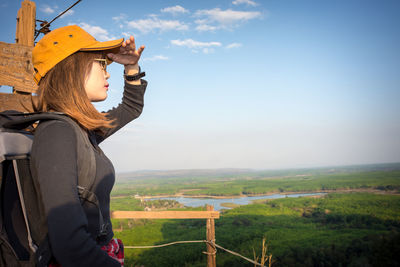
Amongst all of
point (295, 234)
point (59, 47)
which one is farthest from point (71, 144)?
point (295, 234)

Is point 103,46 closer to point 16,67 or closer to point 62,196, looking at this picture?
point 62,196

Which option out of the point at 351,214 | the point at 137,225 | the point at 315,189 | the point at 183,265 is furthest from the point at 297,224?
the point at 315,189

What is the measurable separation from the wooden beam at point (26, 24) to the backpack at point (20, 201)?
4.09 feet

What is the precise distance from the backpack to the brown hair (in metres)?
0.11

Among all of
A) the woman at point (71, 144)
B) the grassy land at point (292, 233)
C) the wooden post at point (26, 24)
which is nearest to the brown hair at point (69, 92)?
the woman at point (71, 144)

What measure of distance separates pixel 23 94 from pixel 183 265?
30893mm

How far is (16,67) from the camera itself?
1405 millimetres

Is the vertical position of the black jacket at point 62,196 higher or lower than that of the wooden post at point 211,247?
higher

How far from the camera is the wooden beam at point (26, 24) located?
5.48ft

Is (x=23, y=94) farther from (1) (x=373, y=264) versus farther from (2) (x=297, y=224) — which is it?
(2) (x=297, y=224)

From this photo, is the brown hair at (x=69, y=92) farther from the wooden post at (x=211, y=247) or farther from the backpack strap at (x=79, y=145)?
the wooden post at (x=211, y=247)

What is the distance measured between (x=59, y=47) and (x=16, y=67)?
0.77 m

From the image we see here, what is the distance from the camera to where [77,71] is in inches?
34.9

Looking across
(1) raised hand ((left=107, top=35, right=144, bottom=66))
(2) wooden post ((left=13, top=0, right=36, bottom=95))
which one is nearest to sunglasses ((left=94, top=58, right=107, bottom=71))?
(1) raised hand ((left=107, top=35, right=144, bottom=66))
